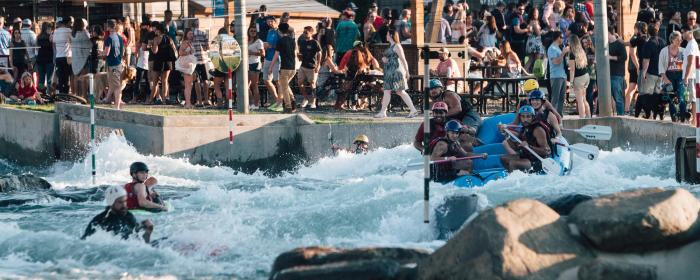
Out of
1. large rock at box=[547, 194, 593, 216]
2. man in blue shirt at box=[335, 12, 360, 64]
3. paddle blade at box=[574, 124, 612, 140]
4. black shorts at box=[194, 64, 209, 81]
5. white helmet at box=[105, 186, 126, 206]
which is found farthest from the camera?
man in blue shirt at box=[335, 12, 360, 64]

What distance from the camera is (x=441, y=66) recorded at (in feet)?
57.0

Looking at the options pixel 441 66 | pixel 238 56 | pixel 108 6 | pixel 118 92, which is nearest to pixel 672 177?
pixel 441 66

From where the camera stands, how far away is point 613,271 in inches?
266

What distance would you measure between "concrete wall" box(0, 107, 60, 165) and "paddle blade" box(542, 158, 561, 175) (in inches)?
331

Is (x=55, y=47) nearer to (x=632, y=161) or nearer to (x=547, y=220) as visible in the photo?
(x=632, y=161)

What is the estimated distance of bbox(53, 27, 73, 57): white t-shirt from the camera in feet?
62.0

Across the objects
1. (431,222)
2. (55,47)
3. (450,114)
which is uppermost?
(55,47)

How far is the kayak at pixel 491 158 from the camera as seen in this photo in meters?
11.9

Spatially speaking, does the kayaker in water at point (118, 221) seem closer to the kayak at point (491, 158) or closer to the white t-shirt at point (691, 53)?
A: the kayak at point (491, 158)

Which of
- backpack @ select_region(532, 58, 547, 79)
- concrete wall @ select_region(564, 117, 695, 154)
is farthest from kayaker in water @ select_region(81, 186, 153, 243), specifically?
backpack @ select_region(532, 58, 547, 79)

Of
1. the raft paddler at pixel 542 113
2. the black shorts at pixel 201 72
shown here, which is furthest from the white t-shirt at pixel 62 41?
the raft paddler at pixel 542 113

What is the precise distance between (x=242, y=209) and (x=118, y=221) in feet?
7.01

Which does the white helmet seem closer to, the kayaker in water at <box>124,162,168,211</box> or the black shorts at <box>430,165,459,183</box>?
the kayaker in water at <box>124,162,168,211</box>

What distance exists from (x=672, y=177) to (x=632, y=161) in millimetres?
1315
